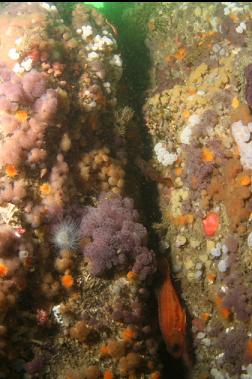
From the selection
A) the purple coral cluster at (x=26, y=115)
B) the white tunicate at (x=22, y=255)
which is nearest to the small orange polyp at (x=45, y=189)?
the purple coral cluster at (x=26, y=115)

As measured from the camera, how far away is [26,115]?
4871 mm

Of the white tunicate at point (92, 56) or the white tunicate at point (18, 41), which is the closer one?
the white tunicate at point (18, 41)

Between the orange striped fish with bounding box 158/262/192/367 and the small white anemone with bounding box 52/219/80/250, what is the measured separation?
1594 millimetres

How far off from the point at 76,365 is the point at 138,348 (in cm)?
87

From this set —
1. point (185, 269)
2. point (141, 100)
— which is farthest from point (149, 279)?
point (141, 100)

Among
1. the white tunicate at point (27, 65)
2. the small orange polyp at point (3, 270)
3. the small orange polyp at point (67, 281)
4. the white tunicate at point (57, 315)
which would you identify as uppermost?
the white tunicate at point (27, 65)

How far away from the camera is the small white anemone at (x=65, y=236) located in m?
4.83

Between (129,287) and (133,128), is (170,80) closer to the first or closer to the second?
(133,128)

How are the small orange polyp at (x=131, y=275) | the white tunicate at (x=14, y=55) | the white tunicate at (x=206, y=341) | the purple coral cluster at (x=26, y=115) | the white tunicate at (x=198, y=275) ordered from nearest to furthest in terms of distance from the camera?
1. the purple coral cluster at (x=26, y=115)
2. the small orange polyp at (x=131, y=275)
3. the white tunicate at (x=14, y=55)
4. the white tunicate at (x=206, y=341)
5. the white tunicate at (x=198, y=275)

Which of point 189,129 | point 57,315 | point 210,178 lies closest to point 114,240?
point 57,315

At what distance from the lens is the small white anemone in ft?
15.9

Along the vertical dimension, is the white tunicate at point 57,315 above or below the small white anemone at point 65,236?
below

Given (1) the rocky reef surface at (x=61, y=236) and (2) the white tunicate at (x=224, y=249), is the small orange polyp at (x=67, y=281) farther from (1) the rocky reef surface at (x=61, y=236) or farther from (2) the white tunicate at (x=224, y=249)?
(2) the white tunicate at (x=224, y=249)

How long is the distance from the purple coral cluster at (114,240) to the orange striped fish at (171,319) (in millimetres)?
505
